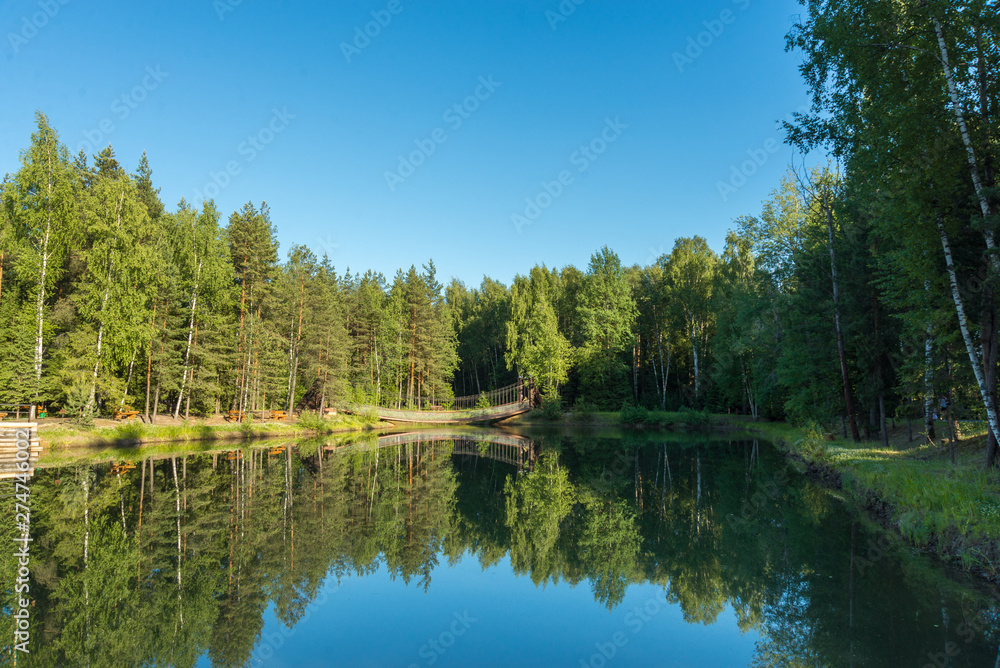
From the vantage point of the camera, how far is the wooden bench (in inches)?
1005

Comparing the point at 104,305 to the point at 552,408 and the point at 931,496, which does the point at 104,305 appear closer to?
the point at 931,496

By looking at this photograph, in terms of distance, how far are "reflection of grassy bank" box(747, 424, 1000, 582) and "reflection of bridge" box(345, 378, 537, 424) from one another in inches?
1181

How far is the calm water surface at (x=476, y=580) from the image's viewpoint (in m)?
5.54

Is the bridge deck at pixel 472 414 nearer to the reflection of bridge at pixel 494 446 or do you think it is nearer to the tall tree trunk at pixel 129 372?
the reflection of bridge at pixel 494 446

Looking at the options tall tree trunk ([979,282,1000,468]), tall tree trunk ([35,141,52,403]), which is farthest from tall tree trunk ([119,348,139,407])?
tall tree trunk ([979,282,1000,468])

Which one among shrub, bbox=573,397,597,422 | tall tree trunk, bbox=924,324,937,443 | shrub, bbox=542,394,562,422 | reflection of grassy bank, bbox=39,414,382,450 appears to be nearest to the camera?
tall tree trunk, bbox=924,324,937,443

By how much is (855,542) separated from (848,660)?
16.7 ft

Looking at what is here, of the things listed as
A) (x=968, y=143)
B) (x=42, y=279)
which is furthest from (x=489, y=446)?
(x=968, y=143)

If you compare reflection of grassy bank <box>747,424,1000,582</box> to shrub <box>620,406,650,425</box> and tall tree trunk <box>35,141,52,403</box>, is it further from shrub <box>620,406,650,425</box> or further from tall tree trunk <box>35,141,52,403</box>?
tall tree trunk <box>35,141,52,403</box>

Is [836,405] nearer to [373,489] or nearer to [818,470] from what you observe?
[818,470]

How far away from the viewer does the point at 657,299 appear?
158 ft

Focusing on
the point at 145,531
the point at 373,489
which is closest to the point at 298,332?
the point at 373,489

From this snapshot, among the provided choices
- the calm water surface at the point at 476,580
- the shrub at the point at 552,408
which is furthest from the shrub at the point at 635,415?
the calm water surface at the point at 476,580

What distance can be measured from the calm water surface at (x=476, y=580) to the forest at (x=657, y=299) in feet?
17.5
